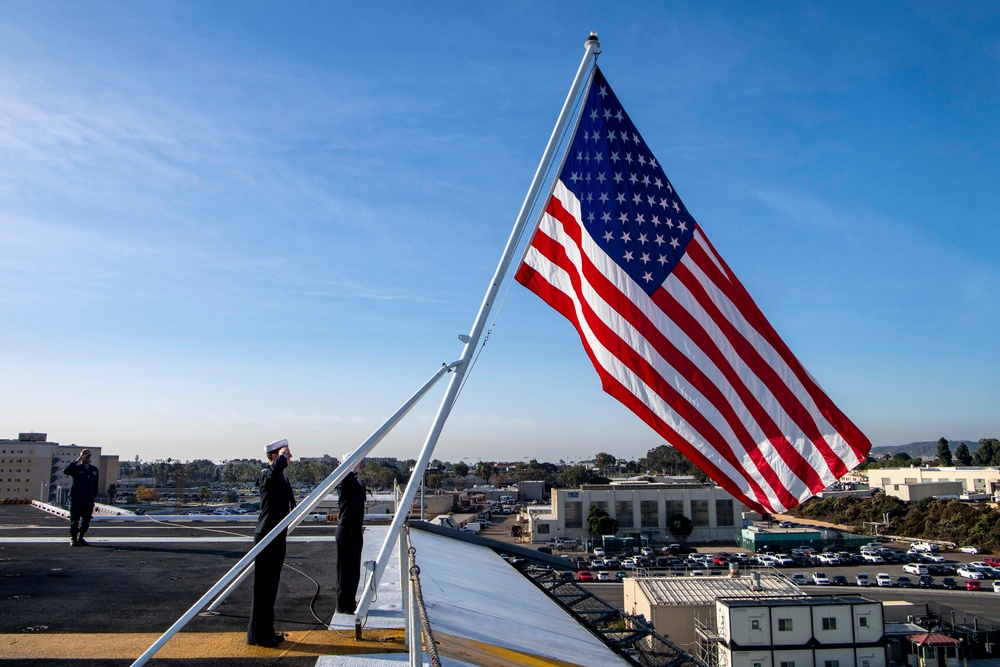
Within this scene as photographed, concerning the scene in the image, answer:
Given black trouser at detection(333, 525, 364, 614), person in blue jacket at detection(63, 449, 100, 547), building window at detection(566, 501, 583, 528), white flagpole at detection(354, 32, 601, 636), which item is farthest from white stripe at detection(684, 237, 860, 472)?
building window at detection(566, 501, 583, 528)

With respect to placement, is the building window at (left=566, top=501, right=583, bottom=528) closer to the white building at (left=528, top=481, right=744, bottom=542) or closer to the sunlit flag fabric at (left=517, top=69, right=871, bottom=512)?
the white building at (left=528, top=481, right=744, bottom=542)

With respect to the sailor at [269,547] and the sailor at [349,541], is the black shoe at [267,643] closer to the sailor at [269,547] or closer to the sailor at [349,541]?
the sailor at [269,547]

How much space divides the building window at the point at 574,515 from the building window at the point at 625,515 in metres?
3.67

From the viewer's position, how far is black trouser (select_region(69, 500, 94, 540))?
1052 centimetres

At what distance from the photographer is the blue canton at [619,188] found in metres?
6.93

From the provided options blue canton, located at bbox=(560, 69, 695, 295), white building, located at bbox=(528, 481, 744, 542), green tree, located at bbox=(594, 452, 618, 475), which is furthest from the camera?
green tree, located at bbox=(594, 452, 618, 475)

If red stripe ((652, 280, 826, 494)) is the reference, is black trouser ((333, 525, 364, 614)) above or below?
below

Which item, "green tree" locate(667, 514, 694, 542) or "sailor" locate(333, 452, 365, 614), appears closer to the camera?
"sailor" locate(333, 452, 365, 614)

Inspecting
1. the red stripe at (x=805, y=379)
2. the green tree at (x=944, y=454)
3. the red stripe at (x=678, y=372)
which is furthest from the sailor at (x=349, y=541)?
the green tree at (x=944, y=454)

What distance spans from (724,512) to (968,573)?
24869 millimetres

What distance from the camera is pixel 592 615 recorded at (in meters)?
9.13

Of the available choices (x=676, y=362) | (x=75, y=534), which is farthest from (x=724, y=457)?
(x=75, y=534)

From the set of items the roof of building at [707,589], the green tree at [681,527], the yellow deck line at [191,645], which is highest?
the yellow deck line at [191,645]

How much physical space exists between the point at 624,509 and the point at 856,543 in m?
20.6
